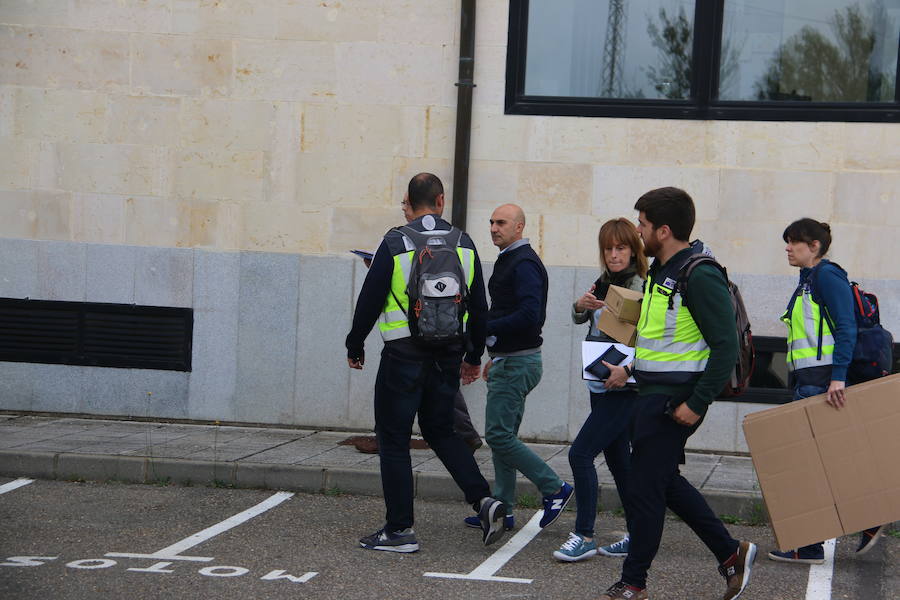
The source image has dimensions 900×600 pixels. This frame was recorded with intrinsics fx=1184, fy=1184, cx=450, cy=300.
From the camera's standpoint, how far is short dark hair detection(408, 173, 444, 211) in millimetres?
6078

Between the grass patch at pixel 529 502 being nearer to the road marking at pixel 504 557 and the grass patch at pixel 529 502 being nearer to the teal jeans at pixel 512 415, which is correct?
the road marking at pixel 504 557

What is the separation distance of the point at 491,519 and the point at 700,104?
439cm

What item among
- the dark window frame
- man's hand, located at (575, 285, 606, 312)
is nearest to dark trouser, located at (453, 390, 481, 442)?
man's hand, located at (575, 285, 606, 312)

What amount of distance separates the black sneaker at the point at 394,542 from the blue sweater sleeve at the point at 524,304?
1132mm

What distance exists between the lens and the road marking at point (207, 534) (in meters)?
5.77

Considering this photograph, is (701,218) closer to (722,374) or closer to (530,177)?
(530,177)

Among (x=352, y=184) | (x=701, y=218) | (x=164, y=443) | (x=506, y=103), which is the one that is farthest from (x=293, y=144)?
(x=701, y=218)

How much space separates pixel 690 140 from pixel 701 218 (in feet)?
1.98

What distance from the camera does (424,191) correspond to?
239 inches

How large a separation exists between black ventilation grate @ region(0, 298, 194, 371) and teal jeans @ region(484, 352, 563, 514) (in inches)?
160

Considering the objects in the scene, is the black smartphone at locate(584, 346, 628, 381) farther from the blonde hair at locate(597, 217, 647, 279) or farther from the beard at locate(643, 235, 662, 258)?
the beard at locate(643, 235, 662, 258)

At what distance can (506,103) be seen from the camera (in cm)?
927

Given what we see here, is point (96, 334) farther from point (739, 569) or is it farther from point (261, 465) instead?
point (739, 569)

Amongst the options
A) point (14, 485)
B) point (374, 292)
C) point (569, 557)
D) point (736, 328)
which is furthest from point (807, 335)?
point (14, 485)
